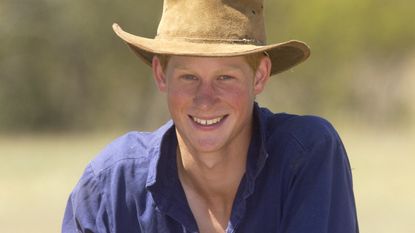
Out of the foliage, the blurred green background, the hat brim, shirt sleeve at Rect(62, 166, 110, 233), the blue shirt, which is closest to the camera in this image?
the hat brim

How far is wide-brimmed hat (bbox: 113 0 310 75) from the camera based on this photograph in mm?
3799

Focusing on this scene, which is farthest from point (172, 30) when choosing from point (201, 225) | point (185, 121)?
point (201, 225)

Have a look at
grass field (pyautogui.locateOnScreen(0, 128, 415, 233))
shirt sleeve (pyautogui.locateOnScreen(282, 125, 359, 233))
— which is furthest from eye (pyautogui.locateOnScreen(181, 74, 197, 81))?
grass field (pyautogui.locateOnScreen(0, 128, 415, 233))

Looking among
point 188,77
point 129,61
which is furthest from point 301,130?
point 129,61

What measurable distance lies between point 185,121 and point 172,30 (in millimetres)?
353

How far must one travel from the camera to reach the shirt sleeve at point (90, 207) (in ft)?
13.1

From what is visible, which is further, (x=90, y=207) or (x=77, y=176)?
(x=77, y=176)

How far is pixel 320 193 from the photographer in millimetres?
3840

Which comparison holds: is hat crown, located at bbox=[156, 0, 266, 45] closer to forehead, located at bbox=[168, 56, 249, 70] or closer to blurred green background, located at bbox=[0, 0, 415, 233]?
forehead, located at bbox=[168, 56, 249, 70]

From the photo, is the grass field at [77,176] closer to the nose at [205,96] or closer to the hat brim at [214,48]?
the hat brim at [214,48]

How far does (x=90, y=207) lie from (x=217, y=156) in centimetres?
53

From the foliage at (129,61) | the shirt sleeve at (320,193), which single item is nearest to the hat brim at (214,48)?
the shirt sleeve at (320,193)

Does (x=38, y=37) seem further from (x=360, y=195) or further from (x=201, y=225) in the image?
(x=201, y=225)

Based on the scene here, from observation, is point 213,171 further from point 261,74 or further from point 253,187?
Result: point 261,74
